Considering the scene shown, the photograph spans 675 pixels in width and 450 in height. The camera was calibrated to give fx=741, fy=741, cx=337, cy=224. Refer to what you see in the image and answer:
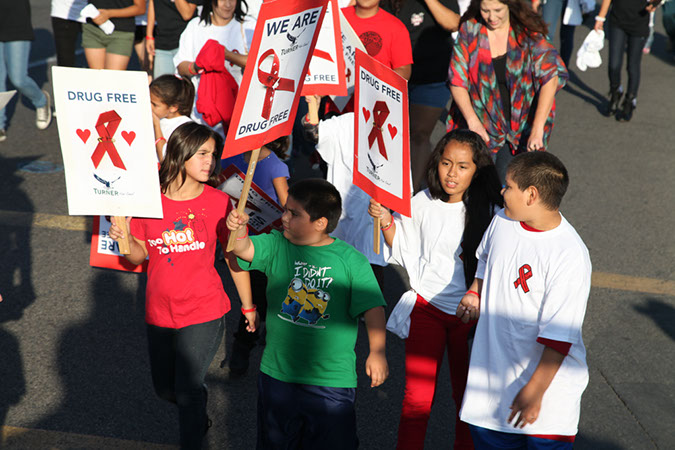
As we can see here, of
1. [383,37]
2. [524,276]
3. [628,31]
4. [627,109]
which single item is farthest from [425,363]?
[627,109]

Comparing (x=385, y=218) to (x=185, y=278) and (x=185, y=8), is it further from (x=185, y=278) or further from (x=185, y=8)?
(x=185, y=8)

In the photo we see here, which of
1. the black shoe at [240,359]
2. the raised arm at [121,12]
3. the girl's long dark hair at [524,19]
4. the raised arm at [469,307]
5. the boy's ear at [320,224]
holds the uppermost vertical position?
the girl's long dark hair at [524,19]

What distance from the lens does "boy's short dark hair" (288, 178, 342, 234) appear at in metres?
3.12

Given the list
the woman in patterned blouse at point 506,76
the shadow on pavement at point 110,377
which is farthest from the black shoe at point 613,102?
the shadow on pavement at point 110,377

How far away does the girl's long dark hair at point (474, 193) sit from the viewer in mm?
3449

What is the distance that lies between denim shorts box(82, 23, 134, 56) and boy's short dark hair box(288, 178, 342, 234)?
18.0 feet

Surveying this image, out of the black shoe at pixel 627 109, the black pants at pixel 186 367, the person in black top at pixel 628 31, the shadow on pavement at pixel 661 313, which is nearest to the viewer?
the black pants at pixel 186 367

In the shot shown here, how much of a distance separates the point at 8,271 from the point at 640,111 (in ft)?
27.4

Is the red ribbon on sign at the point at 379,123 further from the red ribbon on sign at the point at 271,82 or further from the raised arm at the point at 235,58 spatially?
the raised arm at the point at 235,58

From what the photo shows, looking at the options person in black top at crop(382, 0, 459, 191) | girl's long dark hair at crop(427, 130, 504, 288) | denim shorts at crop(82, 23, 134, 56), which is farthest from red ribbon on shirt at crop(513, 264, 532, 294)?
denim shorts at crop(82, 23, 134, 56)

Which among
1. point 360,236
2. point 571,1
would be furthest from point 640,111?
point 360,236

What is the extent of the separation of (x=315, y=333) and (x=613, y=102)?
804 centimetres

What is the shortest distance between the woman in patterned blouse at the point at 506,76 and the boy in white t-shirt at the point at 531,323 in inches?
76.6

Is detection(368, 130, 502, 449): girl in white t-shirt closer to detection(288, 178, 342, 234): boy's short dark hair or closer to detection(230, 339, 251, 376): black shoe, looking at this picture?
detection(288, 178, 342, 234): boy's short dark hair
